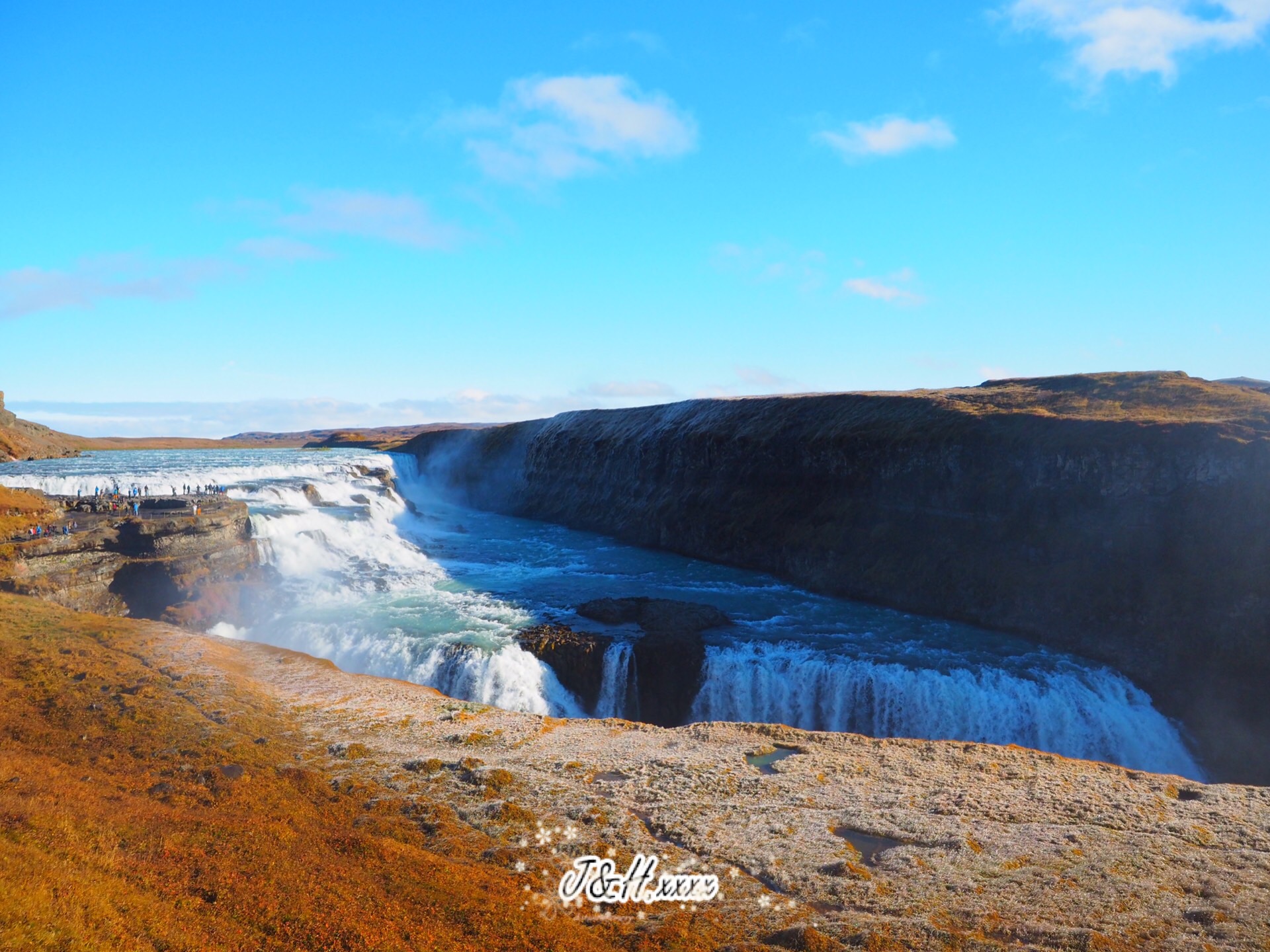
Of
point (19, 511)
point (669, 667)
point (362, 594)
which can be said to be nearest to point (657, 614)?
point (669, 667)

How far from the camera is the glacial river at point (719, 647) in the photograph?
23.0 meters

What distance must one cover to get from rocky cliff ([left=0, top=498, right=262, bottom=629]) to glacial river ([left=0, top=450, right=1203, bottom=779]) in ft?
5.95

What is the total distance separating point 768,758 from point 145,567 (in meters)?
26.0

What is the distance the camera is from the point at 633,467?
5850 centimetres

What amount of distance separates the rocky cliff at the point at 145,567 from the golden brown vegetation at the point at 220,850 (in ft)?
37.8

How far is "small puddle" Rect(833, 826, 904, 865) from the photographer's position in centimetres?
1105

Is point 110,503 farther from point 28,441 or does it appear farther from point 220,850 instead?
point 28,441

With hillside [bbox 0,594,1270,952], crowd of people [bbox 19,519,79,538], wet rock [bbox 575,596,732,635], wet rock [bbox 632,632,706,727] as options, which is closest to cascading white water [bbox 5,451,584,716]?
wet rock [bbox 632,632,706,727]

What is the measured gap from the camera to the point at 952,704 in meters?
23.0

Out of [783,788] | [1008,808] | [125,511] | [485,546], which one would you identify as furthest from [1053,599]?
[125,511]

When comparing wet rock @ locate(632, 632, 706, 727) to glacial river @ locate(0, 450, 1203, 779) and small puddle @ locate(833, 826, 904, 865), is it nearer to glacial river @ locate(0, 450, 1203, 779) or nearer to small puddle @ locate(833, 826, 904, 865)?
glacial river @ locate(0, 450, 1203, 779)

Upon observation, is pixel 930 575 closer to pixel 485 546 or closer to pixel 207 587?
pixel 485 546

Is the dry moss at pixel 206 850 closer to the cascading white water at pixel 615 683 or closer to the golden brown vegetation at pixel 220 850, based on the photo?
the golden brown vegetation at pixel 220 850

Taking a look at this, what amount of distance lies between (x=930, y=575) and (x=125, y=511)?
127ft
